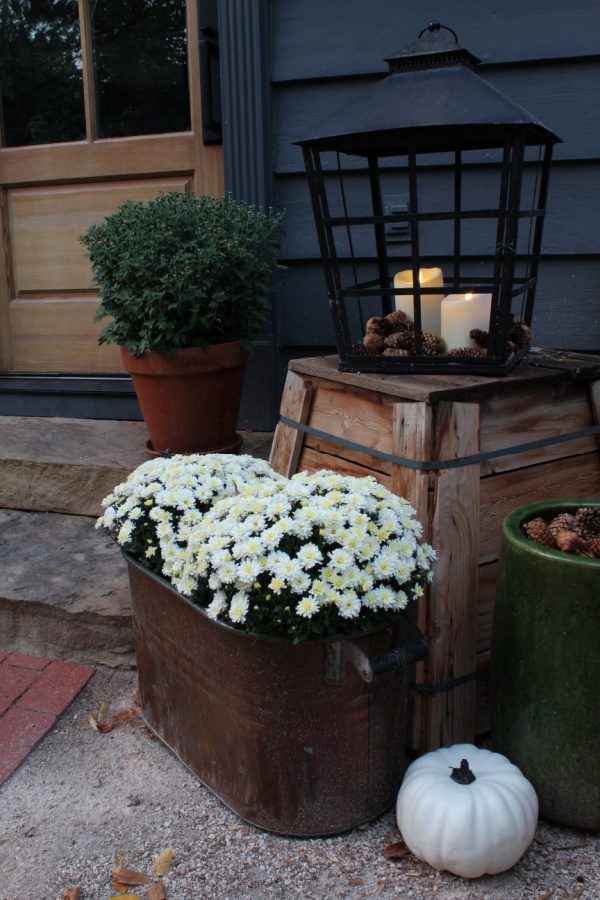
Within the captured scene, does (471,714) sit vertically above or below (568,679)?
below

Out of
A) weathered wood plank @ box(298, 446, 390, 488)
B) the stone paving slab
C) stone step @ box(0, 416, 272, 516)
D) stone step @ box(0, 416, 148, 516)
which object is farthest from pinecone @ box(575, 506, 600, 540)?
stone step @ box(0, 416, 148, 516)

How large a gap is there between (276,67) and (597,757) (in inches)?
90.3

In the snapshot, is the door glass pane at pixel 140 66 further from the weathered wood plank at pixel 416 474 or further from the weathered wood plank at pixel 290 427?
the weathered wood plank at pixel 416 474

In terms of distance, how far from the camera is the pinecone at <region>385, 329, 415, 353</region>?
1917 mm

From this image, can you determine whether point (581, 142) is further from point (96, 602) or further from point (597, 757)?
point (96, 602)

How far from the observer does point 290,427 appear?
216 cm

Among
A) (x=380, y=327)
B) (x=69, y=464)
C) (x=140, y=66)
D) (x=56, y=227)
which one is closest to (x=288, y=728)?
(x=380, y=327)

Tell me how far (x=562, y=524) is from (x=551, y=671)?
301 mm

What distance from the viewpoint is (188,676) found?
178cm

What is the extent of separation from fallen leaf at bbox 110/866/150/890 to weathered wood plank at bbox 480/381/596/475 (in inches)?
43.8

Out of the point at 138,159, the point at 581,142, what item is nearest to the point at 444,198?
the point at 581,142

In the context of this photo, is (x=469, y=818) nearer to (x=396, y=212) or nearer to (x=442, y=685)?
(x=442, y=685)

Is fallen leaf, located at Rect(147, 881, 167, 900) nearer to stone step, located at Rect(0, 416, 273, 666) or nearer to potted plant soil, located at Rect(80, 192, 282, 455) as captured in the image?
stone step, located at Rect(0, 416, 273, 666)

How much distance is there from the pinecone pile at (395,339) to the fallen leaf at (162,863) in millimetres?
1181
